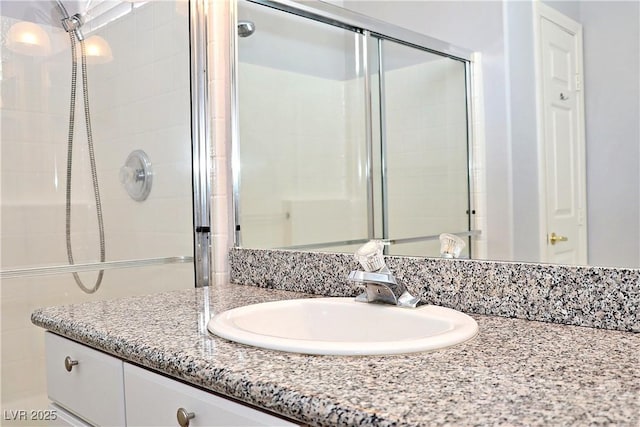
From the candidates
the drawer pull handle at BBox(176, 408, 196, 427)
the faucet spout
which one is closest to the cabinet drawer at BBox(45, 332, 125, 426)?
the drawer pull handle at BBox(176, 408, 196, 427)

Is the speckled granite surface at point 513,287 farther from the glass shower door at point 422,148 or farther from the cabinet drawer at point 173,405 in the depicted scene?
the cabinet drawer at point 173,405

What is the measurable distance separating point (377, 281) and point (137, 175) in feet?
3.09

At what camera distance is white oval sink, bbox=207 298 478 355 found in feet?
2.63

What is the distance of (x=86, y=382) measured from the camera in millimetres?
1084

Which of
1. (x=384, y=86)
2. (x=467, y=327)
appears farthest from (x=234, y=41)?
(x=467, y=327)

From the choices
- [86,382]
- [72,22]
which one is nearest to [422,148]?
[86,382]

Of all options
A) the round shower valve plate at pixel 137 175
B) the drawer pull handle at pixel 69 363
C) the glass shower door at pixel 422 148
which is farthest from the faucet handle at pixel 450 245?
the round shower valve plate at pixel 137 175

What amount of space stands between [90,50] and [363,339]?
1.18m

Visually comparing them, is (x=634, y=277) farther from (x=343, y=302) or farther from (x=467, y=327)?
(x=343, y=302)

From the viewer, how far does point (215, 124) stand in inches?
66.0

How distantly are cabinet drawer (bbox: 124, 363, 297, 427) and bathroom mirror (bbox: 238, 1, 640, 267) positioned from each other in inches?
22.4

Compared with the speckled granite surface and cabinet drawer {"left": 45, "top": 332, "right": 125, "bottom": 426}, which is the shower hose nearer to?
cabinet drawer {"left": 45, "top": 332, "right": 125, "bottom": 426}

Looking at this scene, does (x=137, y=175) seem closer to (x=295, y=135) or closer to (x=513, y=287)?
(x=295, y=135)

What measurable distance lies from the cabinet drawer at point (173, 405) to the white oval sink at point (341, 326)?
0.11 m
